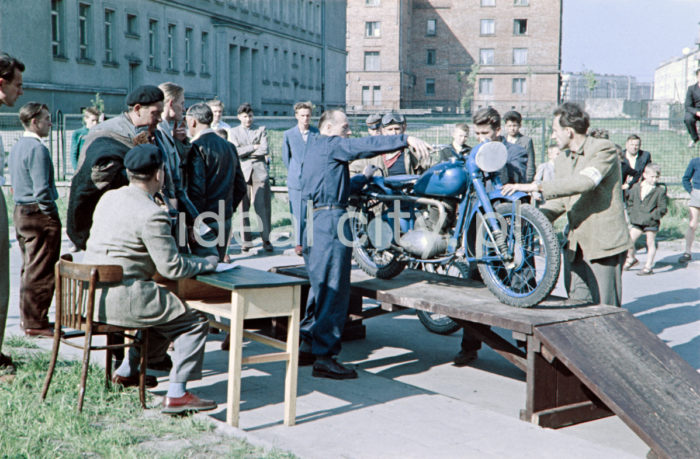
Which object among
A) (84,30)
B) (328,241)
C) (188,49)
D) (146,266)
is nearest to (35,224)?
(146,266)

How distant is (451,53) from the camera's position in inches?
3339

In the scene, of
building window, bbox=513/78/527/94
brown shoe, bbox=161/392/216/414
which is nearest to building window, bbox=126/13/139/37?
brown shoe, bbox=161/392/216/414

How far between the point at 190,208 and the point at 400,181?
1.79 metres

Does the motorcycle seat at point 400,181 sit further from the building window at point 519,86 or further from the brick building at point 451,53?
the building window at point 519,86

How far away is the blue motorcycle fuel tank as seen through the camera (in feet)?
21.7

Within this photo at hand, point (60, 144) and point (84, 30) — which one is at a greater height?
point (84, 30)

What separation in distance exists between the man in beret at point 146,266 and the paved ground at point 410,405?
460 millimetres

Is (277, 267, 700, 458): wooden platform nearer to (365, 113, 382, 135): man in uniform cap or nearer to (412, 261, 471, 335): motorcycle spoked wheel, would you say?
(412, 261, 471, 335): motorcycle spoked wheel

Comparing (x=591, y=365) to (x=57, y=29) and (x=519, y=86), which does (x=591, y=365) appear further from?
(x=519, y=86)

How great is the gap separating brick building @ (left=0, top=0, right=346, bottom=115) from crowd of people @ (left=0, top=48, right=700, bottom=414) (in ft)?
79.4

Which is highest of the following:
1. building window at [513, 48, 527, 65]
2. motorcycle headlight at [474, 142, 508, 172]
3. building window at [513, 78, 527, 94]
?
building window at [513, 48, 527, 65]

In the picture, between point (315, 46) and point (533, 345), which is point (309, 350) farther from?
point (315, 46)

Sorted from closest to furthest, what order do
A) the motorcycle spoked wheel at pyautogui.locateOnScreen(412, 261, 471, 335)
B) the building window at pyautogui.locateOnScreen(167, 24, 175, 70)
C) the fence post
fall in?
the motorcycle spoked wheel at pyautogui.locateOnScreen(412, 261, 471, 335)
the fence post
the building window at pyautogui.locateOnScreen(167, 24, 175, 70)

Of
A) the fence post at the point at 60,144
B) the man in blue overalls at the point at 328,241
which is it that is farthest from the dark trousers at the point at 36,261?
the fence post at the point at 60,144
